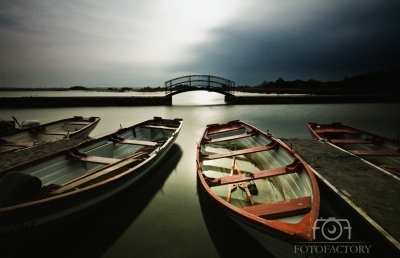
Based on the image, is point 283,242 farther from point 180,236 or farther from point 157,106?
point 157,106

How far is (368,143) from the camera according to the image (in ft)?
21.0

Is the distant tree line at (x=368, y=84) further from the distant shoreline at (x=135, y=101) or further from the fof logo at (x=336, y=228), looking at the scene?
the fof logo at (x=336, y=228)

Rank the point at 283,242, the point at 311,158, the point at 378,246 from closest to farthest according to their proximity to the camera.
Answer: the point at 283,242, the point at 378,246, the point at 311,158

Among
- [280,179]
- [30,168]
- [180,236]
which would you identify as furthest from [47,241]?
[280,179]

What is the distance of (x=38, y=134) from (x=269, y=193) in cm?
922

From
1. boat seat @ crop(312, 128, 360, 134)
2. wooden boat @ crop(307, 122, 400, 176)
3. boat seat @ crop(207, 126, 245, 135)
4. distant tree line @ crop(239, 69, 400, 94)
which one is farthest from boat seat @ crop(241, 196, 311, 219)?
distant tree line @ crop(239, 69, 400, 94)

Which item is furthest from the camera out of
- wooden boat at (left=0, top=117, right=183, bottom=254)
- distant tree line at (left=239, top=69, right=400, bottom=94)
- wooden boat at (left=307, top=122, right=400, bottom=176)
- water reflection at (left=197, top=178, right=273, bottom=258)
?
distant tree line at (left=239, top=69, right=400, bottom=94)

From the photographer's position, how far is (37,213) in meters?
2.46

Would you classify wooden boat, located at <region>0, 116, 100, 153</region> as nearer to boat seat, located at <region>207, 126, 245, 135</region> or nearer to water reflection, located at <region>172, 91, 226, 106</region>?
boat seat, located at <region>207, 126, 245, 135</region>

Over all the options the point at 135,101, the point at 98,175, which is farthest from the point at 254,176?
the point at 135,101

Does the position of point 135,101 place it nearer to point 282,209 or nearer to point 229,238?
point 229,238

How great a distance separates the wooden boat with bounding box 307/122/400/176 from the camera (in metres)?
5.05

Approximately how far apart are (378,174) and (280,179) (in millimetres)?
1878

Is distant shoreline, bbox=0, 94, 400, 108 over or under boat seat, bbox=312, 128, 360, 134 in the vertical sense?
over
